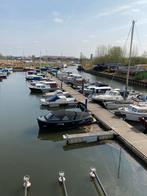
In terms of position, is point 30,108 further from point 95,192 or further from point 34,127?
point 95,192

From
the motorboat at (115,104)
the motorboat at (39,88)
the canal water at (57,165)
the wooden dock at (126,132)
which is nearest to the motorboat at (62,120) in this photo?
the canal water at (57,165)

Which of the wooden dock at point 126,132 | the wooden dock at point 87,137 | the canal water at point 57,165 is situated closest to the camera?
the canal water at point 57,165

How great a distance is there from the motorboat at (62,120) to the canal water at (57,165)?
0.72 metres

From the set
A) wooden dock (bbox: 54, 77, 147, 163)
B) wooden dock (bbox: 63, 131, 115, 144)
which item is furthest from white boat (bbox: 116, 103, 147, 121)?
wooden dock (bbox: 63, 131, 115, 144)

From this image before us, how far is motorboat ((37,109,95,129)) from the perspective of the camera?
61.7 feet

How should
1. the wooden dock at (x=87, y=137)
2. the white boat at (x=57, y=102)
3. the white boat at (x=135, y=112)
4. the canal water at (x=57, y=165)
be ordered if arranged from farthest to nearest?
the white boat at (x=57, y=102), the white boat at (x=135, y=112), the wooden dock at (x=87, y=137), the canal water at (x=57, y=165)

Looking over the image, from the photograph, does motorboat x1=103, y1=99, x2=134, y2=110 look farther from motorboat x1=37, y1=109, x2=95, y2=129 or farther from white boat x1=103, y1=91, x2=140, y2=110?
motorboat x1=37, y1=109, x2=95, y2=129

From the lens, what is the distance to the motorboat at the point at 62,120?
61.7 feet

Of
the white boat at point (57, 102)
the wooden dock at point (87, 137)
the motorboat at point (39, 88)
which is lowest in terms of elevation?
the wooden dock at point (87, 137)

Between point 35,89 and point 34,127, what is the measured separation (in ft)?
59.8

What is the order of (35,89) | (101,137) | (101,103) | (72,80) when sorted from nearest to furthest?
1. (101,137)
2. (101,103)
3. (35,89)
4. (72,80)

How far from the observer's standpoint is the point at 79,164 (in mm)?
14133

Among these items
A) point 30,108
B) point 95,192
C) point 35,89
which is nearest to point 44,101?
point 30,108

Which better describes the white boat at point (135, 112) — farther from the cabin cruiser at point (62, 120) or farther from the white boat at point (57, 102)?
the white boat at point (57, 102)
